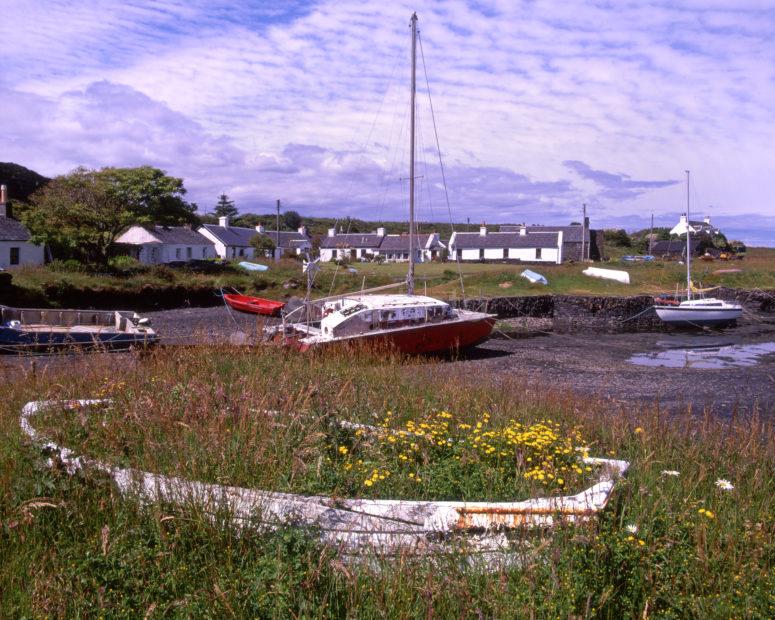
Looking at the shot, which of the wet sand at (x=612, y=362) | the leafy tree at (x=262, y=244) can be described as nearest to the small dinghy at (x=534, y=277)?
the wet sand at (x=612, y=362)

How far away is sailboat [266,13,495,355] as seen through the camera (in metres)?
23.4

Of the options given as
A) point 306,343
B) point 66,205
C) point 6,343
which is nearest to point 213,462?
point 306,343

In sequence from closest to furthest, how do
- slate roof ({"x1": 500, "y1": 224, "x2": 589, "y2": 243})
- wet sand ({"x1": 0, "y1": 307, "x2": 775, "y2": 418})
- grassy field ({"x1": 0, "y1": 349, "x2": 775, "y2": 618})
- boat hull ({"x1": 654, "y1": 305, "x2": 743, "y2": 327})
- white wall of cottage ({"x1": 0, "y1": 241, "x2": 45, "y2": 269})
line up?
1. grassy field ({"x1": 0, "y1": 349, "x2": 775, "y2": 618})
2. wet sand ({"x1": 0, "y1": 307, "x2": 775, "y2": 418})
3. boat hull ({"x1": 654, "y1": 305, "x2": 743, "y2": 327})
4. white wall of cottage ({"x1": 0, "y1": 241, "x2": 45, "y2": 269})
5. slate roof ({"x1": 500, "y1": 224, "x2": 589, "y2": 243})

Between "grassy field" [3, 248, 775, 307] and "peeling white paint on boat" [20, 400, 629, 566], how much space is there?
85.1ft

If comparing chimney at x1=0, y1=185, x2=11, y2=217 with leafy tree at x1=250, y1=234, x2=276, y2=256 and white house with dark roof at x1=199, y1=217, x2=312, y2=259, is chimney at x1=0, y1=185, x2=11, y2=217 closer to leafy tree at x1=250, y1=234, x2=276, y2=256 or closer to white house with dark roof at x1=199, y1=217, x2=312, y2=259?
white house with dark roof at x1=199, y1=217, x2=312, y2=259

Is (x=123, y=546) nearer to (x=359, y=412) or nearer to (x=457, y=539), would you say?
(x=457, y=539)

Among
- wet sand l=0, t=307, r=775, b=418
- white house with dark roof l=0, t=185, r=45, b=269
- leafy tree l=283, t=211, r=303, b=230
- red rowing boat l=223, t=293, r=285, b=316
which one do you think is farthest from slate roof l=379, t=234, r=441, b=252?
red rowing boat l=223, t=293, r=285, b=316

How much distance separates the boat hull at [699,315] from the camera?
4109cm

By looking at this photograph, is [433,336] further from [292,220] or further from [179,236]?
[292,220]

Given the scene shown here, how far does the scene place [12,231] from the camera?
4466 cm

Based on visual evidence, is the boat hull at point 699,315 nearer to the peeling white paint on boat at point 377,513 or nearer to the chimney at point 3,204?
the peeling white paint on boat at point 377,513

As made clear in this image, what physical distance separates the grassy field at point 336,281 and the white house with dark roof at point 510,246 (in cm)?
2027

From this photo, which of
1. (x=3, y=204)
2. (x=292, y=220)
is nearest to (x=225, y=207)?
(x=292, y=220)

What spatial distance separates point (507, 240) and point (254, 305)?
57820mm
